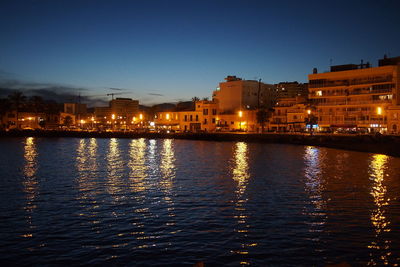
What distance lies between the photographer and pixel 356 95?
93.1 m

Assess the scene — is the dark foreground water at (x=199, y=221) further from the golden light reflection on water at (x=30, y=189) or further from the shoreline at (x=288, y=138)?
the shoreline at (x=288, y=138)

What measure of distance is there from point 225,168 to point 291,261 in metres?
28.1

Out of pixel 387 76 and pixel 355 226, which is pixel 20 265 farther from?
pixel 387 76

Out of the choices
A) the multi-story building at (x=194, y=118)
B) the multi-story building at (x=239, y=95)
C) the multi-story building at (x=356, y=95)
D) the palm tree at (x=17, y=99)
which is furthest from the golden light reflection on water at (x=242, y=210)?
the palm tree at (x=17, y=99)

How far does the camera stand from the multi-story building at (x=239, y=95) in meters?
122

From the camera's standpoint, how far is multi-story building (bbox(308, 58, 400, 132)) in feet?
287

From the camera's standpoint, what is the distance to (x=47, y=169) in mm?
40188

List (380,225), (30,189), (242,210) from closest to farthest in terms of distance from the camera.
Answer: (380,225), (242,210), (30,189)

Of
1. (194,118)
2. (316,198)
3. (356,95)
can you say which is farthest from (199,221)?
(194,118)

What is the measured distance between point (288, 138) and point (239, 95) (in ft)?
112

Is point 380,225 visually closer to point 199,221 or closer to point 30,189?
point 199,221

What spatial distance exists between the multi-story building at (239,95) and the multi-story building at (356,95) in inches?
937

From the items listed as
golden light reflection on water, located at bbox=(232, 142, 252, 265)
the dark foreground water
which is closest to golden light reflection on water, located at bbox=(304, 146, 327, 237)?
the dark foreground water

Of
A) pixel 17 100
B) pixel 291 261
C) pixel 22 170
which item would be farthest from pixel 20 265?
pixel 17 100
